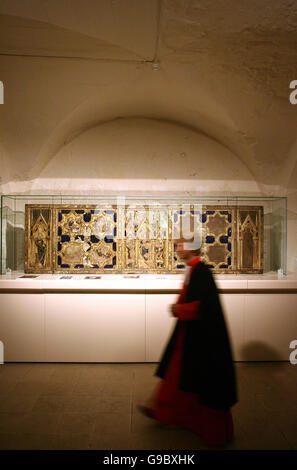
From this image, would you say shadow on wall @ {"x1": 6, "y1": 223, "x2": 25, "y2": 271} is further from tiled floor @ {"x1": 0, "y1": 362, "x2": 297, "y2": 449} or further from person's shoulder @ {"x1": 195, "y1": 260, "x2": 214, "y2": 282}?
person's shoulder @ {"x1": 195, "y1": 260, "x2": 214, "y2": 282}

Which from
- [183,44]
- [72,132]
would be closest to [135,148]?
[72,132]

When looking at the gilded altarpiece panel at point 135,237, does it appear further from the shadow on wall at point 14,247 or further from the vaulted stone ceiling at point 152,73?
the vaulted stone ceiling at point 152,73

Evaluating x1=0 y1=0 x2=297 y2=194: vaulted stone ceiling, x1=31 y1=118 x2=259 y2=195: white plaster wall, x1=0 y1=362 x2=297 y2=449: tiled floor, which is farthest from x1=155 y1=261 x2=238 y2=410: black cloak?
x1=31 y1=118 x2=259 y2=195: white plaster wall

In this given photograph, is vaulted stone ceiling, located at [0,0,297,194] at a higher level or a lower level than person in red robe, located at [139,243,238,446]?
higher

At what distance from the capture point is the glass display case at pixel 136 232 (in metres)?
4.78

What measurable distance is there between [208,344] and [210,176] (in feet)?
13.0

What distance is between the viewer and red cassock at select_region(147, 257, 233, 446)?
101 inches

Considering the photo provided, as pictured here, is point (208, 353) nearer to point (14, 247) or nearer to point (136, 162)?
point (14, 247)

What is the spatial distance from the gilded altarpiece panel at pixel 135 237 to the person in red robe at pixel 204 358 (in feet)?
7.04

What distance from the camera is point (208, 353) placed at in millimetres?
2529

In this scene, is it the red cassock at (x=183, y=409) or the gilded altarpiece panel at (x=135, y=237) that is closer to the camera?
the red cassock at (x=183, y=409)

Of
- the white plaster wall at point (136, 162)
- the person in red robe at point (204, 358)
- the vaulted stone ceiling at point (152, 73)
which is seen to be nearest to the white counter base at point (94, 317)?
the person in red robe at point (204, 358)

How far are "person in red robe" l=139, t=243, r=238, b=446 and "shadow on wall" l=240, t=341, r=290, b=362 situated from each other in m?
1.91
